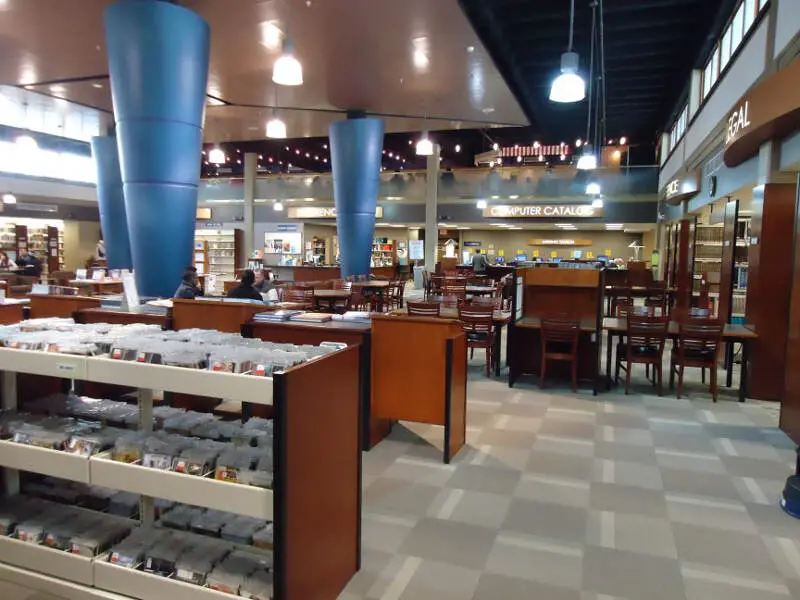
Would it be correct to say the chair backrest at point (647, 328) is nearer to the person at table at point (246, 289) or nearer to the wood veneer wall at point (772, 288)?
the wood veneer wall at point (772, 288)

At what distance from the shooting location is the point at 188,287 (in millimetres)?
6180

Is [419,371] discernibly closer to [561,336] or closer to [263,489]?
[263,489]

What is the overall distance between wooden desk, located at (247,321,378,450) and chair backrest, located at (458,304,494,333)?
8.86 feet

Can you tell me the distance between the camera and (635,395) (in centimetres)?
647

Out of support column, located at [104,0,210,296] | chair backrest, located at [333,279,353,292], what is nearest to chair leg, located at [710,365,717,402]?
support column, located at [104,0,210,296]

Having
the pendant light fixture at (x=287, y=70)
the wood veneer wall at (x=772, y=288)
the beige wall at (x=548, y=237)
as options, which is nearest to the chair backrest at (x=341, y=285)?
the pendant light fixture at (x=287, y=70)

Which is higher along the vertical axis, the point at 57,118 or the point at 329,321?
the point at 57,118

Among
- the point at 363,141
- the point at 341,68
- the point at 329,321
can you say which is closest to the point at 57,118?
the point at 363,141

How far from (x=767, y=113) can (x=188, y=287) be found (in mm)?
6101

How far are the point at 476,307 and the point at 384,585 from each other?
15.5 ft

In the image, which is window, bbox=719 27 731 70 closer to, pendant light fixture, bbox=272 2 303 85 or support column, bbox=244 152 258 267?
pendant light fixture, bbox=272 2 303 85

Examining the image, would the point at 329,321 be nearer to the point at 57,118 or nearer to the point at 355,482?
the point at 355,482

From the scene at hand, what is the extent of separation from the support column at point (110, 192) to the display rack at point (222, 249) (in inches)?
311

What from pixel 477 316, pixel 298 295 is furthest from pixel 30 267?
pixel 477 316
